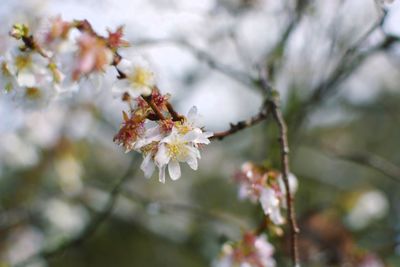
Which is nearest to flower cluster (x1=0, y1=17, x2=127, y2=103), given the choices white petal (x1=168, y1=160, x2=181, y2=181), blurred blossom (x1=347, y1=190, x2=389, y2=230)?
white petal (x1=168, y1=160, x2=181, y2=181)

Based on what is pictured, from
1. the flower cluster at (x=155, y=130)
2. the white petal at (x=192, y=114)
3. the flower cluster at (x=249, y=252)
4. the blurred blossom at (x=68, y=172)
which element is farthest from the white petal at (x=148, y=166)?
the blurred blossom at (x=68, y=172)

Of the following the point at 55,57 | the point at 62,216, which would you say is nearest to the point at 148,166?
the point at 55,57

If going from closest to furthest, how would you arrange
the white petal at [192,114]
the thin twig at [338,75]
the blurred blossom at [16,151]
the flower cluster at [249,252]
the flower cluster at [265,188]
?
the white petal at [192,114] < the flower cluster at [265,188] < the flower cluster at [249,252] < the thin twig at [338,75] < the blurred blossom at [16,151]

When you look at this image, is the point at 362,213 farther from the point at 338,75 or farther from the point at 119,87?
the point at 119,87

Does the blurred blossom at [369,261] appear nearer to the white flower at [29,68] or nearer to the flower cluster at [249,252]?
the flower cluster at [249,252]

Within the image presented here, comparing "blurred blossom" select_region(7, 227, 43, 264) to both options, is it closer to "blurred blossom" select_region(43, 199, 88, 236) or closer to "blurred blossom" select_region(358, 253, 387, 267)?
"blurred blossom" select_region(43, 199, 88, 236)

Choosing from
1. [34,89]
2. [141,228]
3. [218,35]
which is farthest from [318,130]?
[34,89]

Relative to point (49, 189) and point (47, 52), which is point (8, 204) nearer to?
point (49, 189)
